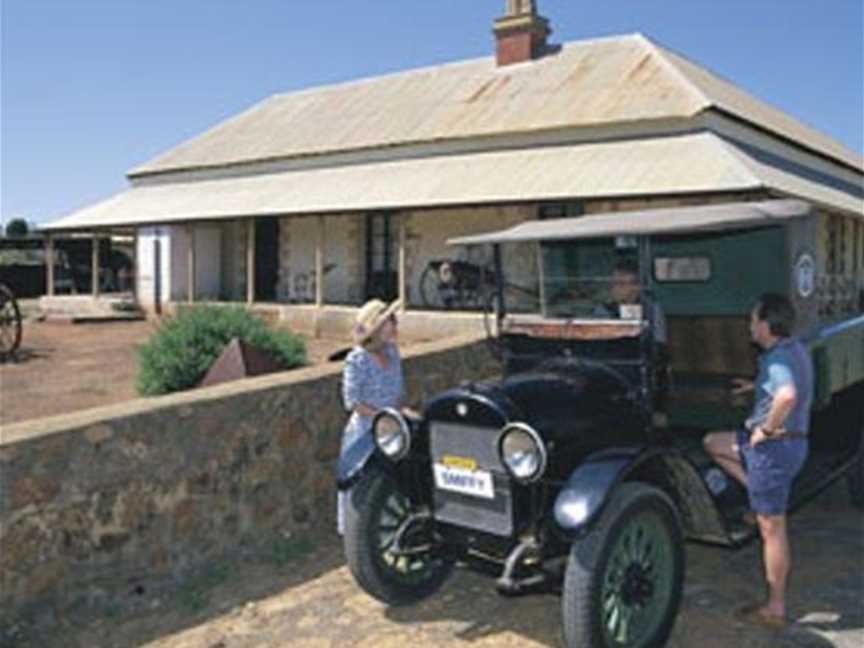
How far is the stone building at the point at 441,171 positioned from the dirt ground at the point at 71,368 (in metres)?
3.05

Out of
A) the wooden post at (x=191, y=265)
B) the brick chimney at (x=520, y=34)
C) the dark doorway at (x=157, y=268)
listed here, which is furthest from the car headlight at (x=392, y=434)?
the dark doorway at (x=157, y=268)

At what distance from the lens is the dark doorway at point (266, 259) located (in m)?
24.3

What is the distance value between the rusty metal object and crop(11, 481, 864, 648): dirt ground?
2.63m

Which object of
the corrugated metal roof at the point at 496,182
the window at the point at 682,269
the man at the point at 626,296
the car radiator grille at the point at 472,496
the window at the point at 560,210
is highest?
the corrugated metal roof at the point at 496,182

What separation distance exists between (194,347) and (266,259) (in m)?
15.1

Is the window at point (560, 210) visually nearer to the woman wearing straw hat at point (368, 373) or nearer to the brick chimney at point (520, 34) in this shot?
the brick chimney at point (520, 34)

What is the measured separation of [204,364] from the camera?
951 cm

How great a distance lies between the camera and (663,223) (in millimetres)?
4676

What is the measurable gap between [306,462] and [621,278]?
8.07 feet

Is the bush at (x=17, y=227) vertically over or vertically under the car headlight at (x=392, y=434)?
over

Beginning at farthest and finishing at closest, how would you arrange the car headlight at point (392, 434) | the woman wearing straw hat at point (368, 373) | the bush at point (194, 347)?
the bush at point (194, 347) → the woman wearing straw hat at point (368, 373) → the car headlight at point (392, 434)

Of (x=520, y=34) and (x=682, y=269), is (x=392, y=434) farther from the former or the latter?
(x=520, y=34)

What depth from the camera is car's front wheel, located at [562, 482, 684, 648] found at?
12.5 ft

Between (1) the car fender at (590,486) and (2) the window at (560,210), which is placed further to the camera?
(2) the window at (560,210)
